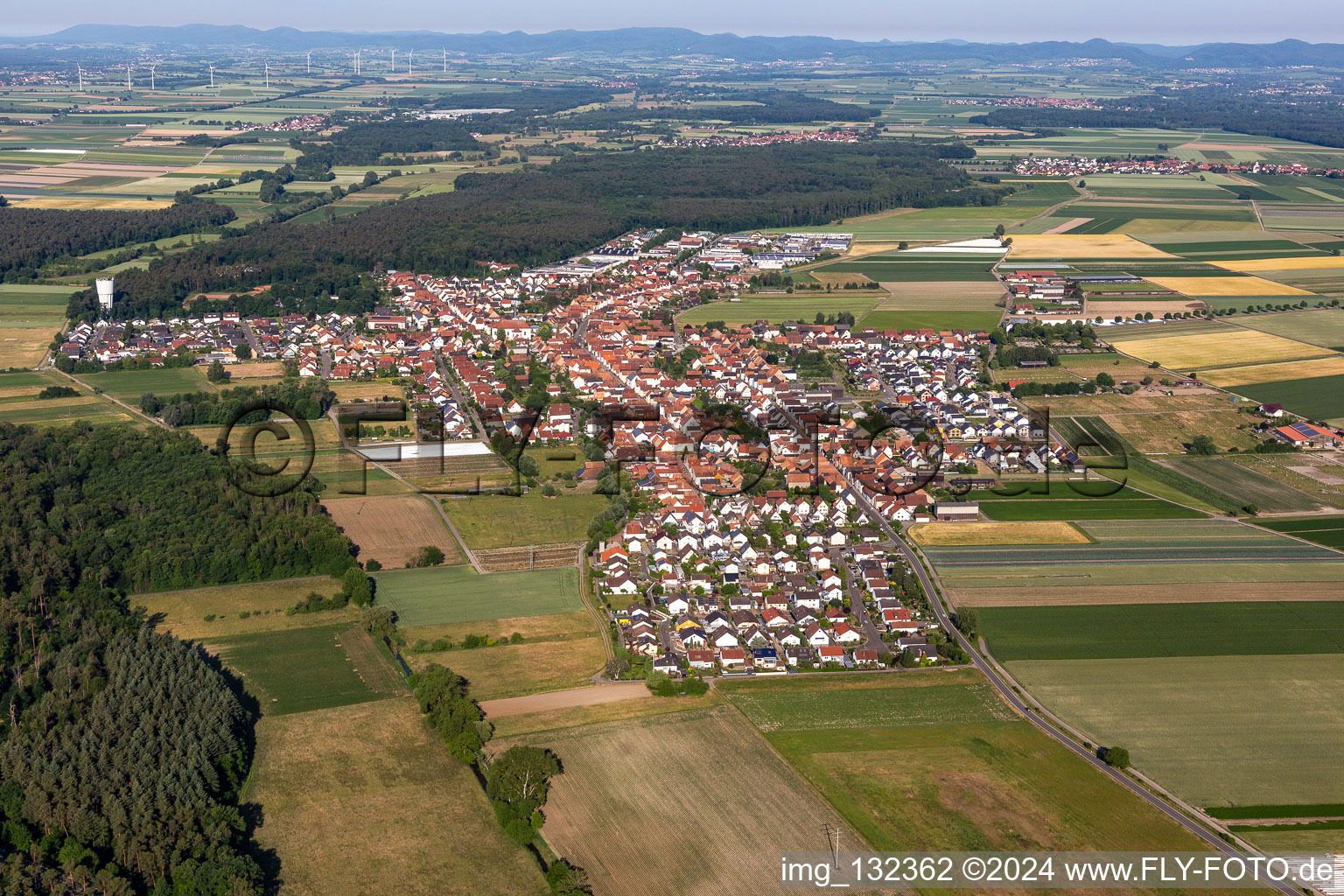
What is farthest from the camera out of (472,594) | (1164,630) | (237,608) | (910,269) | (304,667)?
(910,269)

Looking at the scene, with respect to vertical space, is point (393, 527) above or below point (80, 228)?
below

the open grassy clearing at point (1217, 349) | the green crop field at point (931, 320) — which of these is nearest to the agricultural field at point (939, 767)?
the open grassy clearing at point (1217, 349)

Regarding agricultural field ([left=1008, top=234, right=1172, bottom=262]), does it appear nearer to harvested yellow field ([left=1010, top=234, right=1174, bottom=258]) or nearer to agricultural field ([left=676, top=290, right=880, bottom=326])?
harvested yellow field ([left=1010, top=234, right=1174, bottom=258])

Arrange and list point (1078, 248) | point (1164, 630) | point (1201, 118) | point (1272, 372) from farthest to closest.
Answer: point (1201, 118)
point (1078, 248)
point (1272, 372)
point (1164, 630)

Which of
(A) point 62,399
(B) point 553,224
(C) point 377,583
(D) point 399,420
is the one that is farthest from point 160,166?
(C) point 377,583

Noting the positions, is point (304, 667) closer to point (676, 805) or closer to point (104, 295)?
point (676, 805)

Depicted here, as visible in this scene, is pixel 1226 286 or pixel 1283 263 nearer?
pixel 1226 286

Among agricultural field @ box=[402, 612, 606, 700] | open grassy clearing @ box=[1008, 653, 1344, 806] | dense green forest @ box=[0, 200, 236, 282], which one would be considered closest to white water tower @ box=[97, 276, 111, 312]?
dense green forest @ box=[0, 200, 236, 282]

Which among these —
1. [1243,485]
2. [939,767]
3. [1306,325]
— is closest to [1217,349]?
[1306,325]
